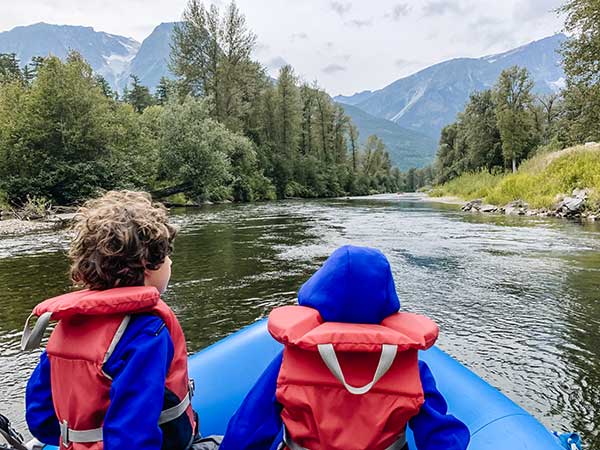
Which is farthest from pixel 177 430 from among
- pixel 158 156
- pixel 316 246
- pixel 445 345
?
pixel 158 156

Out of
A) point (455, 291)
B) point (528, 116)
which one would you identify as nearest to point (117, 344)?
point (455, 291)

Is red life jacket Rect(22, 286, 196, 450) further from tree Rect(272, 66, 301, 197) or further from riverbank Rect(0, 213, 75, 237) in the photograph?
tree Rect(272, 66, 301, 197)

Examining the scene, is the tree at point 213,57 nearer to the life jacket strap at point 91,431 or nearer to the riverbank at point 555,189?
the riverbank at point 555,189

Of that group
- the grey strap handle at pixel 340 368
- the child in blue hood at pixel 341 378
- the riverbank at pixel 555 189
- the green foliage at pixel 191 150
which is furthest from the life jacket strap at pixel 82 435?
the green foliage at pixel 191 150

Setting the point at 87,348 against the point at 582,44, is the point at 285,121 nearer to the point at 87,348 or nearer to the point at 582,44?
the point at 582,44

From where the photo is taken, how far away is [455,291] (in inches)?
206

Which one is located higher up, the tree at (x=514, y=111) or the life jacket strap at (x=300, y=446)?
the tree at (x=514, y=111)

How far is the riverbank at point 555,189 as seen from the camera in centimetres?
1234

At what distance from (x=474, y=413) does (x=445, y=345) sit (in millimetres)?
1900

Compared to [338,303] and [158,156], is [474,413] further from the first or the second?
[158,156]

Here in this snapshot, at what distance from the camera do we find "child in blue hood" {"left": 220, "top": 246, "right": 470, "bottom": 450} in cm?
112

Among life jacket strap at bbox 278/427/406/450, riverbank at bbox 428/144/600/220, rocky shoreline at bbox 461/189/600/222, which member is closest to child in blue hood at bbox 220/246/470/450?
life jacket strap at bbox 278/427/406/450

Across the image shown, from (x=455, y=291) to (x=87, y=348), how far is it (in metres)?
4.71

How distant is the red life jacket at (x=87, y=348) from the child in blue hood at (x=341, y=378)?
234mm
